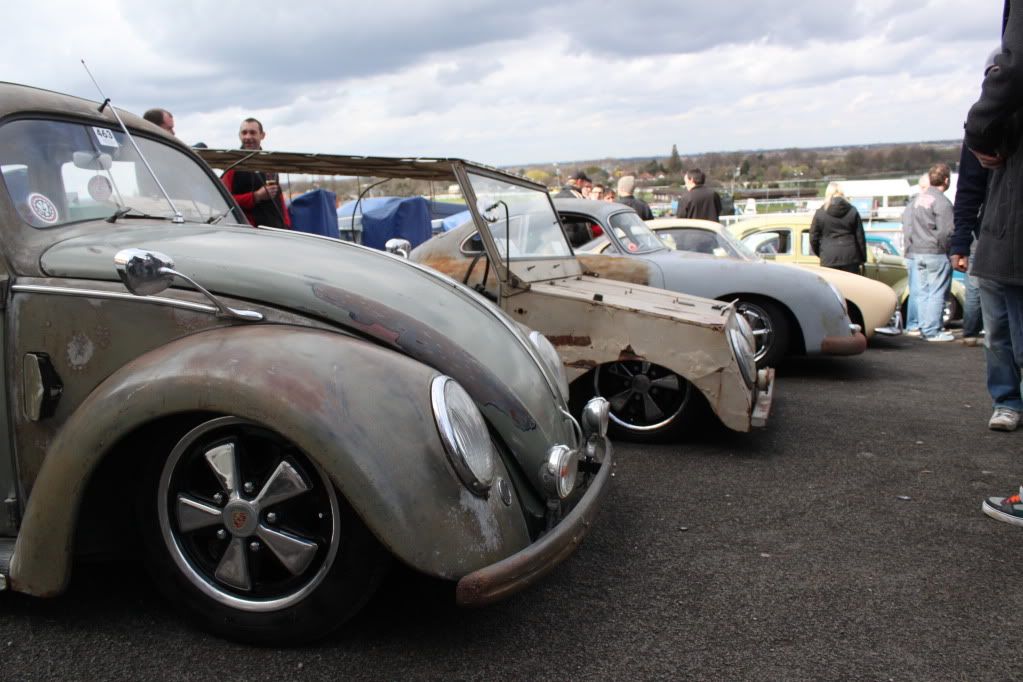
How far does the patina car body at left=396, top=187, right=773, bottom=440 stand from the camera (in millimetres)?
4406

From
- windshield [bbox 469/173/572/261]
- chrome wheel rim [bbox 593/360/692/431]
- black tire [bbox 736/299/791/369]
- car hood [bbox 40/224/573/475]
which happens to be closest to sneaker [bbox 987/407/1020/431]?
chrome wheel rim [bbox 593/360/692/431]

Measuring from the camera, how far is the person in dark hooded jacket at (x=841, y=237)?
30.7 ft

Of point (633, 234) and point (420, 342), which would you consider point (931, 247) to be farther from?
point (420, 342)

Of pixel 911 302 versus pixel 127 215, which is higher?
pixel 127 215

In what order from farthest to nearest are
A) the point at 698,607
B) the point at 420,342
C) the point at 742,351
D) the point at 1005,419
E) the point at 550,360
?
the point at 1005,419 → the point at 742,351 → the point at 550,360 → the point at 698,607 → the point at 420,342

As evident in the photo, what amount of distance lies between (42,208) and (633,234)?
5063 mm

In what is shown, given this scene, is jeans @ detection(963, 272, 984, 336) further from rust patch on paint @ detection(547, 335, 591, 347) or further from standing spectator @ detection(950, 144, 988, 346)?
rust patch on paint @ detection(547, 335, 591, 347)

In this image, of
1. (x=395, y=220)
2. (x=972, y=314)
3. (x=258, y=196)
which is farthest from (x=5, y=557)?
(x=972, y=314)

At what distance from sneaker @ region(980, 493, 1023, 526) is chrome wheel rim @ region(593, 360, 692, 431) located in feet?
5.41

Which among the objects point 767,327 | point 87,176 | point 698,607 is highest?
point 87,176

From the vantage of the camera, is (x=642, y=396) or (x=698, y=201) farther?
(x=698, y=201)

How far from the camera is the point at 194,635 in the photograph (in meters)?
2.48

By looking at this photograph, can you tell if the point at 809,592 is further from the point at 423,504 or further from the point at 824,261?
the point at 824,261

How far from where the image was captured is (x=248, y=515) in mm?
2354
